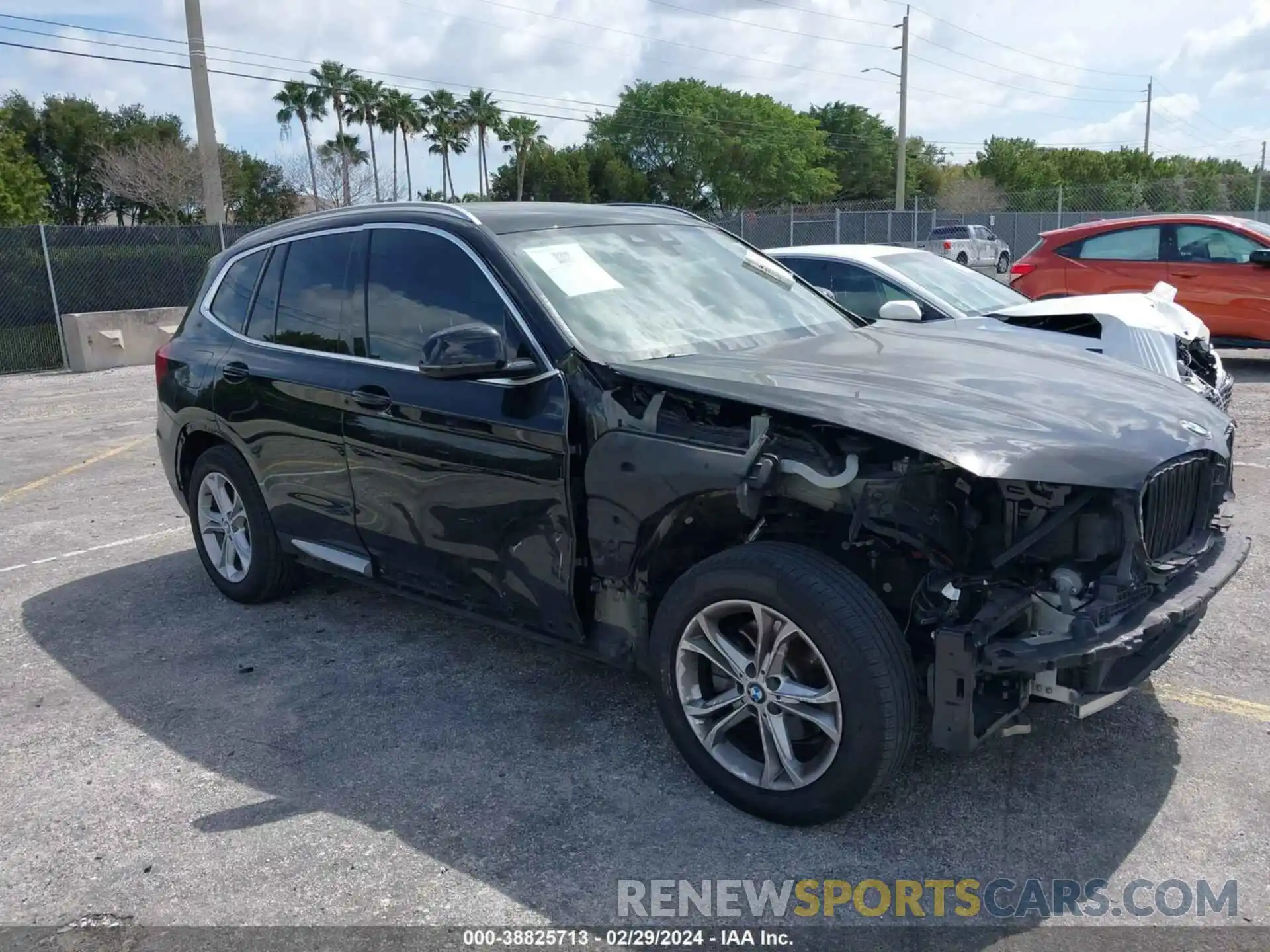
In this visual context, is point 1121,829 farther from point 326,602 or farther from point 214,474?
point 214,474

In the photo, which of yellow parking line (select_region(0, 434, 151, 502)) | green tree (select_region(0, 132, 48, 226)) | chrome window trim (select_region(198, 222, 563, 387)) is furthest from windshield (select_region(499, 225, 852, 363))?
green tree (select_region(0, 132, 48, 226))

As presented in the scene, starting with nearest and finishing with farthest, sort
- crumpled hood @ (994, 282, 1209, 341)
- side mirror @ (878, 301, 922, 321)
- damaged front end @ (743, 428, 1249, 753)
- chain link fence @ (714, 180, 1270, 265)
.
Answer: damaged front end @ (743, 428, 1249, 753)
side mirror @ (878, 301, 922, 321)
crumpled hood @ (994, 282, 1209, 341)
chain link fence @ (714, 180, 1270, 265)

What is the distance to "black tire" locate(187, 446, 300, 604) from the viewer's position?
202 inches

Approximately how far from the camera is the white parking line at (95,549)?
20.8 feet

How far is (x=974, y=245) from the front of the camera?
94.4 feet

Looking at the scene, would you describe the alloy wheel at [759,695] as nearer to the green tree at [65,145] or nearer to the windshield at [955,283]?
the windshield at [955,283]

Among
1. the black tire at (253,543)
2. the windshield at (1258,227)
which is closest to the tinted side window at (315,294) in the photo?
the black tire at (253,543)

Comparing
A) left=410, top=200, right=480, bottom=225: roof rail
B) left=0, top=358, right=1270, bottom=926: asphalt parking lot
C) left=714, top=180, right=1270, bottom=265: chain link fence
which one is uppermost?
left=714, top=180, right=1270, bottom=265: chain link fence

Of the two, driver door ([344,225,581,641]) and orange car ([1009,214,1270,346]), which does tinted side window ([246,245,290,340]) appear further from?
orange car ([1009,214,1270,346])

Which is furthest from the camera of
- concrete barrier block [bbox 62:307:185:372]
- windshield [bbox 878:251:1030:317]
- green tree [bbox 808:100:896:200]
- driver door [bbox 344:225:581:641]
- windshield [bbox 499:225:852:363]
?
green tree [bbox 808:100:896:200]

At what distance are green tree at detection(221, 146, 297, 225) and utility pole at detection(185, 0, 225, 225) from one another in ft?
74.7

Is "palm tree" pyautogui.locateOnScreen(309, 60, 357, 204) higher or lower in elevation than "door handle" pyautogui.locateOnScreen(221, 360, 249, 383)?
higher

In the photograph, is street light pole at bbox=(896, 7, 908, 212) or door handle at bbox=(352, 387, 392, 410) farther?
street light pole at bbox=(896, 7, 908, 212)

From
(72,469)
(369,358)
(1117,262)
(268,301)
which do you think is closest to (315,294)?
(268,301)
